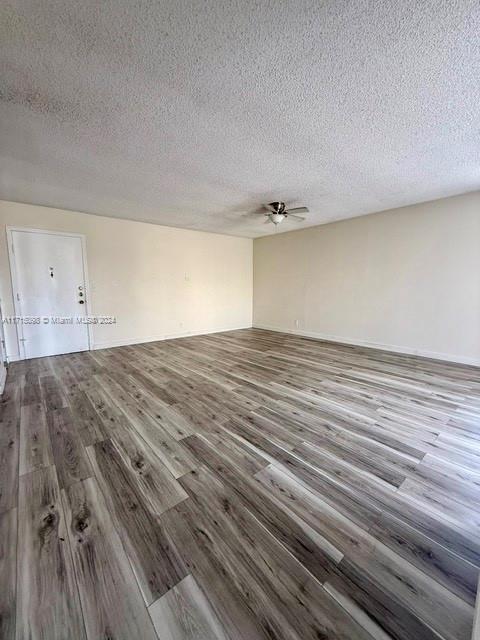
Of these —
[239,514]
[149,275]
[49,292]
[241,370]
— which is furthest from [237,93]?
[49,292]

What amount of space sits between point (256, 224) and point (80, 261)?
11.5ft

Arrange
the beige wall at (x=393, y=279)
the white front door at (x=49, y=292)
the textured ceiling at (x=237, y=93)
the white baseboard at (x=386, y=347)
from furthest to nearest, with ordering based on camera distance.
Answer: the white front door at (x=49, y=292), the white baseboard at (x=386, y=347), the beige wall at (x=393, y=279), the textured ceiling at (x=237, y=93)

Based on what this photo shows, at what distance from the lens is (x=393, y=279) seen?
15.8ft

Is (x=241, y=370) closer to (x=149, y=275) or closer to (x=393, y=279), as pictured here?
(x=149, y=275)

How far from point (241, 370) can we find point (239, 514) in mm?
2464

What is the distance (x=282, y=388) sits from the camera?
10.5ft

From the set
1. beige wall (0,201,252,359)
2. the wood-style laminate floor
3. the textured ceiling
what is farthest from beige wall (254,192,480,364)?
the wood-style laminate floor

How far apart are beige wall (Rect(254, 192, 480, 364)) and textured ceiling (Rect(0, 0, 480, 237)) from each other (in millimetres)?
1069

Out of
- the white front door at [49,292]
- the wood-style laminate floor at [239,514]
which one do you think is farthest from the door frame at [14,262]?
the wood-style laminate floor at [239,514]

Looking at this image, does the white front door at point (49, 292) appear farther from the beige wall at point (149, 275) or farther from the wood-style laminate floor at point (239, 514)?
the wood-style laminate floor at point (239, 514)

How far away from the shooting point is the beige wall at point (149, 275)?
4488mm

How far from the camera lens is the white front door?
431 cm

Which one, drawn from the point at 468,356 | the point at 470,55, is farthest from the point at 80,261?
the point at 468,356

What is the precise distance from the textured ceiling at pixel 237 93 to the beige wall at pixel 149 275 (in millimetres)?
1297
